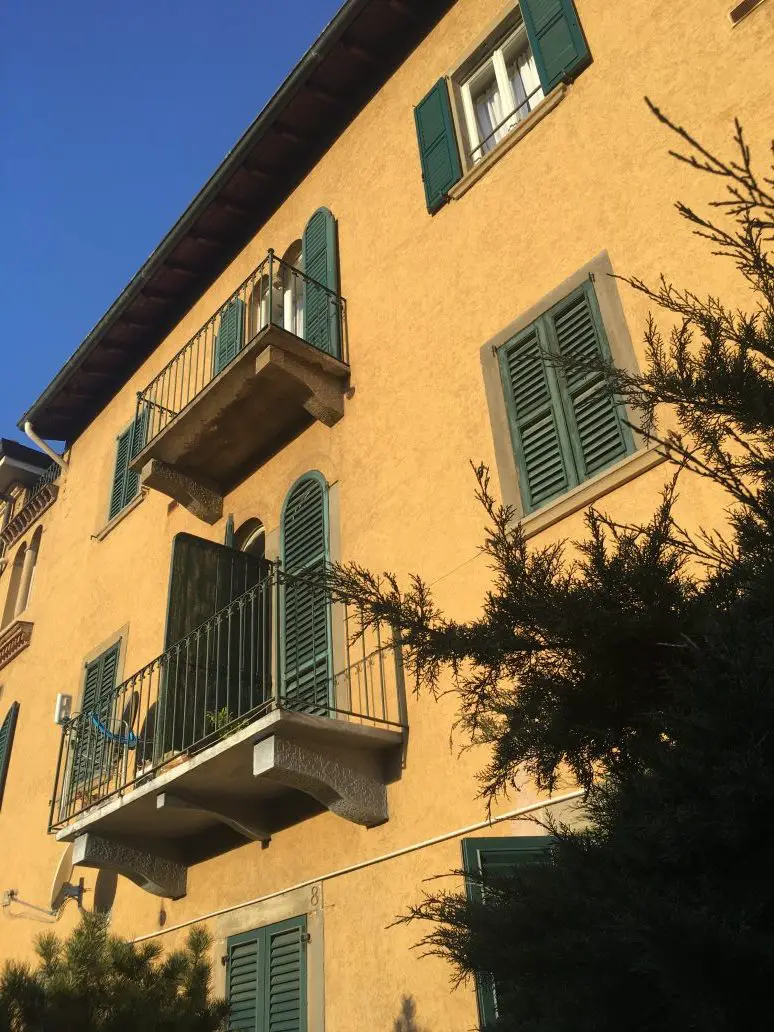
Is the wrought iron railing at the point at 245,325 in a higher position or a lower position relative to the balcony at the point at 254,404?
higher

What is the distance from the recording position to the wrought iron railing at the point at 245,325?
9.35 metres

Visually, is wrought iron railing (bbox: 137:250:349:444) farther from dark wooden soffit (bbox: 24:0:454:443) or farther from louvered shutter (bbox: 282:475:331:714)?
louvered shutter (bbox: 282:475:331:714)

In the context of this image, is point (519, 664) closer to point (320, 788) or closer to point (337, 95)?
point (320, 788)

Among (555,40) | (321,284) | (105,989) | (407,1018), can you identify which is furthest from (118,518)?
(105,989)

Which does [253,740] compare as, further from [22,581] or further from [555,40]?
[22,581]

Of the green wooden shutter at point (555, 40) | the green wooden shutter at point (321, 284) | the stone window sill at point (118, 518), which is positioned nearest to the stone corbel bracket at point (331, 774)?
the green wooden shutter at point (321, 284)

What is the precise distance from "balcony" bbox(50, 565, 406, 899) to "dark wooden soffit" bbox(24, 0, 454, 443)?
18.1 feet

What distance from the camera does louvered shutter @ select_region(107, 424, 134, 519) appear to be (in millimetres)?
12672

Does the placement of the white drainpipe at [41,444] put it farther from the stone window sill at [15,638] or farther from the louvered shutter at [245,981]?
the louvered shutter at [245,981]

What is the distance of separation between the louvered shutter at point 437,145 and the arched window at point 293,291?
2.12 meters

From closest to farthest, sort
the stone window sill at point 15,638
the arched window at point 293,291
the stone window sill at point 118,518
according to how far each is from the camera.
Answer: the arched window at point 293,291 → the stone window sill at point 118,518 → the stone window sill at point 15,638

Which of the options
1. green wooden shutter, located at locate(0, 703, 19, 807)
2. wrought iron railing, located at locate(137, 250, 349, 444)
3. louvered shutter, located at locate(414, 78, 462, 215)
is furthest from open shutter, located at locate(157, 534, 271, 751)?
green wooden shutter, located at locate(0, 703, 19, 807)

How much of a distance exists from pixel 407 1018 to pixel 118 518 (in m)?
8.08

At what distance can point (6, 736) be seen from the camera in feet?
43.1
